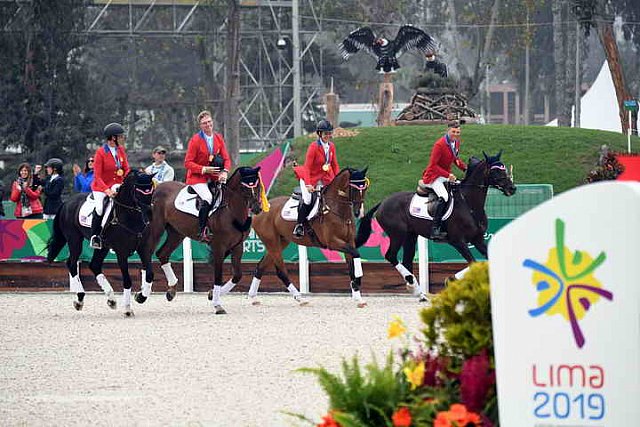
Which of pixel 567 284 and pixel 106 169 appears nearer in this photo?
pixel 567 284

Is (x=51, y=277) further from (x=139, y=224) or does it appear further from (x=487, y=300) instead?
(x=487, y=300)

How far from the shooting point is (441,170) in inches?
744

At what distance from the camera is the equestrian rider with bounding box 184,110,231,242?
17.8 meters

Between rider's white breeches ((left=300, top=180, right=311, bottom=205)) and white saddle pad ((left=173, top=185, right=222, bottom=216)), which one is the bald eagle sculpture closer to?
rider's white breeches ((left=300, top=180, right=311, bottom=205))

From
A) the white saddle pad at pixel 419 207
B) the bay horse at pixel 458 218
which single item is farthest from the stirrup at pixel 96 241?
the white saddle pad at pixel 419 207

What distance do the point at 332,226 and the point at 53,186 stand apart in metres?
7.40

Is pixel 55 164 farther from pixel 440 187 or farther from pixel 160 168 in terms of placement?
pixel 440 187

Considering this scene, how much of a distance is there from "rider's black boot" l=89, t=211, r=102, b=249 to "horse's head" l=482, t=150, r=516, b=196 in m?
5.22

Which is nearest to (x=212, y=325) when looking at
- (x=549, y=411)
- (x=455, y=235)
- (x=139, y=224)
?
(x=139, y=224)

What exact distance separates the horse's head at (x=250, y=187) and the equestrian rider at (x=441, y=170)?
2597mm

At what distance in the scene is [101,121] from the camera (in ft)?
145

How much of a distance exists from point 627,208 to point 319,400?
15.8ft

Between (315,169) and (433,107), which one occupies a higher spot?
(433,107)

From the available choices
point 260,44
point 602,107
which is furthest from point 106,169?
point 260,44
